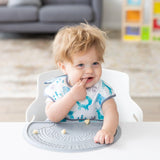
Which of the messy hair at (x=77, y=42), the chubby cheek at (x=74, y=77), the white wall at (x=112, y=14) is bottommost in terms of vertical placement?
the white wall at (x=112, y=14)

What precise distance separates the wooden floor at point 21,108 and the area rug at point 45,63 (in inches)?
4.0

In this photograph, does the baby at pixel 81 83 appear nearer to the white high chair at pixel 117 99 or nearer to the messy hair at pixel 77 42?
the messy hair at pixel 77 42

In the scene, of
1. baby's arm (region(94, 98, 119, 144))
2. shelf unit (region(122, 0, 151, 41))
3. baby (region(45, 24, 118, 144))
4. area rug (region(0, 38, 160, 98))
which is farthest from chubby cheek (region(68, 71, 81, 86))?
shelf unit (region(122, 0, 151, 41))

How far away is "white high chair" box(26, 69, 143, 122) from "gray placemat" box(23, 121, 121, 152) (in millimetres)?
336

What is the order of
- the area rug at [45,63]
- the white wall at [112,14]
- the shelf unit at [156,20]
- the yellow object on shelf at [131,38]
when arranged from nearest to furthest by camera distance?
the area rug at [45,63]
the shelf unit at [156,20]
the yellow object on shelf at [131,38]
the white wall at [112,14]

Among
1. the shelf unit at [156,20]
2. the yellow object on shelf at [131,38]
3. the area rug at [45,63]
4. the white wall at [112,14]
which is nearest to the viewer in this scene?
the area rug at [45,63]

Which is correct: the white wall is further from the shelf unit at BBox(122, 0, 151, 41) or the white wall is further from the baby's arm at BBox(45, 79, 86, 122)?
the baby's arm at BBox(45, 79, 86, 122)

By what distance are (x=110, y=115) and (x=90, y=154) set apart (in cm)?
24

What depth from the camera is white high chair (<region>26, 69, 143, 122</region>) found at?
5.24ft

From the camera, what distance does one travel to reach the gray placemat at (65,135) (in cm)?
109

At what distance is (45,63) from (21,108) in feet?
4.03

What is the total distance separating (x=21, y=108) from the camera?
118 inches

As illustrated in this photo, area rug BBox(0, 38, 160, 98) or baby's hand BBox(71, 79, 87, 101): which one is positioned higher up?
baby's hand BBox(71, 79, 87, 101)

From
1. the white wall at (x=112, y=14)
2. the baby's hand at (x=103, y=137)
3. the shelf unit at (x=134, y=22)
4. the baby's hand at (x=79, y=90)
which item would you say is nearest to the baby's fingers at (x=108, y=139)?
the baby's hand at (x=103, y=137)
